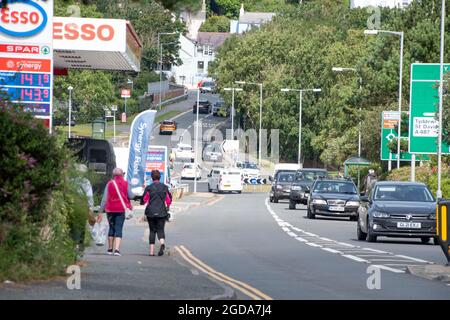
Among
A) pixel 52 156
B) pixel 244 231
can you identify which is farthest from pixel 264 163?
pixel 52 156

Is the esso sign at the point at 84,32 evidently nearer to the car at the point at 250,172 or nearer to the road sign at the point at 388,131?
the road sign at the point at 388,131

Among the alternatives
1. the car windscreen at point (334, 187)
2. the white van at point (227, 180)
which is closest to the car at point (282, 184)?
the white van at point (227, 180)

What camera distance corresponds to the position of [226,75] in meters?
127

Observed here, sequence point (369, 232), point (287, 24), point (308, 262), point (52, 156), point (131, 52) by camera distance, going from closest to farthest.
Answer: point (52, 156) → point (308, 262) → point (369, 232) → point (131, 52) → point (287, 24)

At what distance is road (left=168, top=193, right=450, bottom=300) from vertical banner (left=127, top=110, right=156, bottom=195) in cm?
213

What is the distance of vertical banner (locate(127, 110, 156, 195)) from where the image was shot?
140 feet

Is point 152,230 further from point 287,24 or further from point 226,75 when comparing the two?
point 287,24

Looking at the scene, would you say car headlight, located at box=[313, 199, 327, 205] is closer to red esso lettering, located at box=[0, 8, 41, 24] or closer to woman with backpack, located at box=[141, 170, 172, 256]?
woman with backpack, located at box=[141, 170, 172, 256]

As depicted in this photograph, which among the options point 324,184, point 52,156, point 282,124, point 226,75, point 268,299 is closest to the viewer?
point 268,299

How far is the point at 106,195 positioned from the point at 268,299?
341 inches

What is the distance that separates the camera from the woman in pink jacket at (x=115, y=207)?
24.1 meters

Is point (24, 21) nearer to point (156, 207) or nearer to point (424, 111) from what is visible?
point (156, 207)

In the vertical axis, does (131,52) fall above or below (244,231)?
above

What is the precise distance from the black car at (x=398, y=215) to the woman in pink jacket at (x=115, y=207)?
9.25 meters
